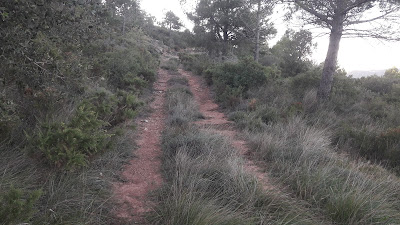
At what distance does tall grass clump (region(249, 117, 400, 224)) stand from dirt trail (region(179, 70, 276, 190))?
0.26 m

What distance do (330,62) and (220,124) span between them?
5.06m

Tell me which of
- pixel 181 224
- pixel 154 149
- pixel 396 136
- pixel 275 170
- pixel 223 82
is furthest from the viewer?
pixel 223 82

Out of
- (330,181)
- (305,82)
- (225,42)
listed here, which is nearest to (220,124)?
(330,181)

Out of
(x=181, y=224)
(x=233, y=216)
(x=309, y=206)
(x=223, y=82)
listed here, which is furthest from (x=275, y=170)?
(x=223, y=82)

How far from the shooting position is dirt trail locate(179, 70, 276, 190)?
464 cm

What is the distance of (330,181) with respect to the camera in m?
4.12

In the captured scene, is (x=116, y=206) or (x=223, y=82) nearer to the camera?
(x=116, y=206)

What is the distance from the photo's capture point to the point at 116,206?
11.7 feet

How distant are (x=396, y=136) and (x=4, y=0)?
7.83m

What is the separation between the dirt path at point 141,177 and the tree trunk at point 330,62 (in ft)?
20.8

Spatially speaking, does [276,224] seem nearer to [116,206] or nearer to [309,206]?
[309,206]

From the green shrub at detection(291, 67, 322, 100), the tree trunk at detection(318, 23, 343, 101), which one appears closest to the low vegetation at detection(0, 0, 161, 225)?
the tree trunk at detection(318, 23, 343, 101)

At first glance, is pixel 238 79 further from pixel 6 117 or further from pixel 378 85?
pixel 6 117

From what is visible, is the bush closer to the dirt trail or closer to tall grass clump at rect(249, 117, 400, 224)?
the dirt trail
